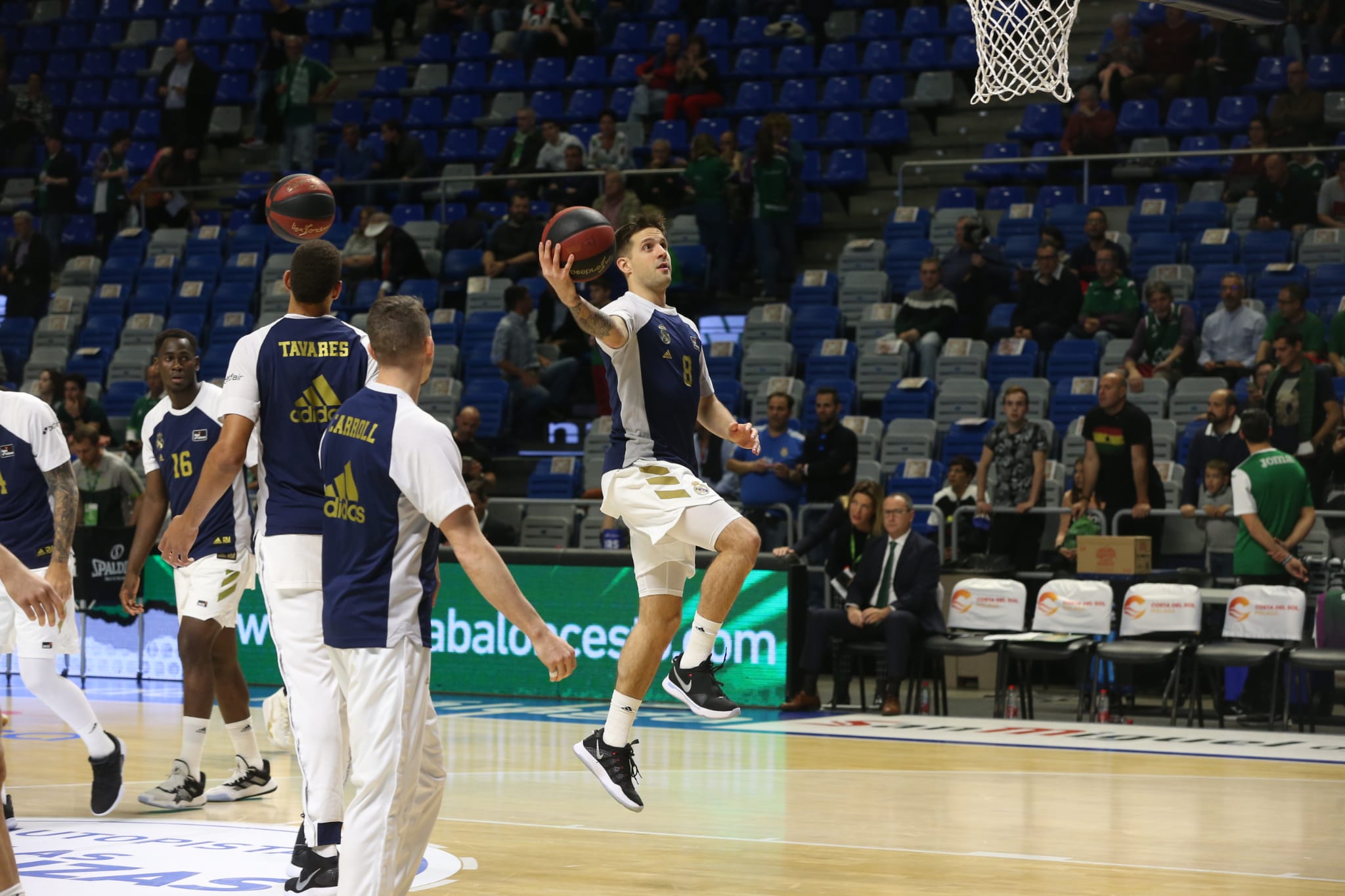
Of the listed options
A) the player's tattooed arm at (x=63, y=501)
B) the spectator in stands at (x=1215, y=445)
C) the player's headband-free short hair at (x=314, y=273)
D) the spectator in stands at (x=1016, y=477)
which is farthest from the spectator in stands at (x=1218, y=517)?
the player's tattooed arm at (x=63, y=501)

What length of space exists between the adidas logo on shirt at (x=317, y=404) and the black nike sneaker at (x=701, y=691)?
1831mm

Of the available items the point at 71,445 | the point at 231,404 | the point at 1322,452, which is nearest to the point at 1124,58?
the point at 1322,452

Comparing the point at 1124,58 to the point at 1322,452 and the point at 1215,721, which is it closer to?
the point at 1322,452

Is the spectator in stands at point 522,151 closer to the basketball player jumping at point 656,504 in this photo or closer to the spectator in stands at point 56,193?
the spectator in stands at point 56,193

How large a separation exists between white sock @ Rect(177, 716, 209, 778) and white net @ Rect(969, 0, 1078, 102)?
5706 mm

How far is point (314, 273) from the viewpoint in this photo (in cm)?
655

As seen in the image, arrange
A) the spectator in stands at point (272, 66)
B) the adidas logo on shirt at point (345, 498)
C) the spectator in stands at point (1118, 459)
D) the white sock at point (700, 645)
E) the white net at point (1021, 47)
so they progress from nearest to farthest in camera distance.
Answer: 1. the adidas logo on shirt at point (345, 498)
2. the white sock at point (700, 645)
3. the white net at point (1021, 47)
4. the spectator in stands at point (1118, 459)
5. the spectator in stands at point (272, 66)

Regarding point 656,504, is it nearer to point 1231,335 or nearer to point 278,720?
point 278,720

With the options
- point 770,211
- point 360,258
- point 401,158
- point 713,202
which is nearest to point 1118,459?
point 770,211

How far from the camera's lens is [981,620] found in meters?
13.0

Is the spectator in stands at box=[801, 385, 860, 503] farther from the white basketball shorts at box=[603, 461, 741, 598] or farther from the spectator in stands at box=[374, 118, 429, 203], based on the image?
the spectator in stands at box=[374, 118, 429, 203]

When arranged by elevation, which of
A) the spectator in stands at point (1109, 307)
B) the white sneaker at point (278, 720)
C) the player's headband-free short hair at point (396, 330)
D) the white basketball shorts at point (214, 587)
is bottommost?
the white sneaker at point (278, 720)

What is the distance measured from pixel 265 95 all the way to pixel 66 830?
51.9 feet

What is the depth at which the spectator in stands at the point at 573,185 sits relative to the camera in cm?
1873
